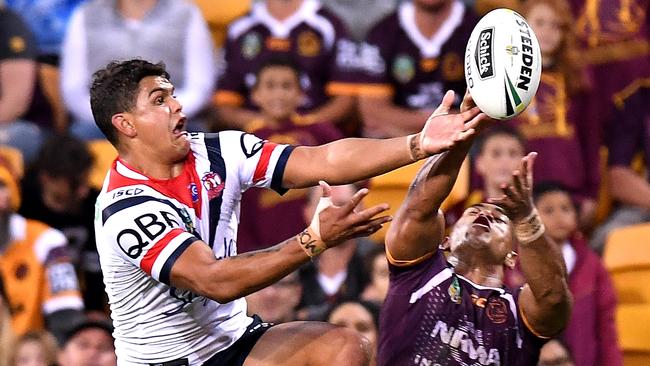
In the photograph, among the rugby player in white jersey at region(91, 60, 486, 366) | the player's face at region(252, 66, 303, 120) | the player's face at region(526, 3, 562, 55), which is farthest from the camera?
the player's face at region(526, 3, 562, 55)

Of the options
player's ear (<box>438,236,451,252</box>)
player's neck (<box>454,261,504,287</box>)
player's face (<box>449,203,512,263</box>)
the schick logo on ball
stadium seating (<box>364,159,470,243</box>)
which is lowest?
stadium seating (<box>364,159,470,243</box>)

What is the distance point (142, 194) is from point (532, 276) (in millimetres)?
1508

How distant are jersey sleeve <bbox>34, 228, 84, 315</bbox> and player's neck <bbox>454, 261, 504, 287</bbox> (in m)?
3.03

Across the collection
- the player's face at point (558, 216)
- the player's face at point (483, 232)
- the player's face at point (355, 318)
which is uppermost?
the player's face at point (483, 232)

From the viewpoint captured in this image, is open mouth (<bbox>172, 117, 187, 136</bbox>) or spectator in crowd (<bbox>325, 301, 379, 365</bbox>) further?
spectator in crowd (<bbox>325, 301, 379, 365</bbox>)

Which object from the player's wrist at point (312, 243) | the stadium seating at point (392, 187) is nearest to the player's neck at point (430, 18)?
the stadium seating at point (392, 187)

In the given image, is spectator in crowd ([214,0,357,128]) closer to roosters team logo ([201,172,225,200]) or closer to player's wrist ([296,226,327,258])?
roosters team logo ([201,172,225,200])

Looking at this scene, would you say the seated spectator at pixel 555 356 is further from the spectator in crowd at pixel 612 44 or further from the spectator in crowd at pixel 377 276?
the spectator in crowd at pixel 612 44

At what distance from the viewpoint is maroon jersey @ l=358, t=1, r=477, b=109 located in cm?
936

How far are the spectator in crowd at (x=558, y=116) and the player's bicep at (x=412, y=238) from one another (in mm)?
3454

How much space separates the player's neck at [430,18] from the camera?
9.45 meters

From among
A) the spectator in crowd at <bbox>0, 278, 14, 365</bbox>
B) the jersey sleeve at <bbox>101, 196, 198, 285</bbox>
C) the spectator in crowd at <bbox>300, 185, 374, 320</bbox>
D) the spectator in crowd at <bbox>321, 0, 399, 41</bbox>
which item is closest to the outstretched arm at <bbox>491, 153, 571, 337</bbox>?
the jersey sleeve at <bbox>101, 196, 198, 285</bbox>

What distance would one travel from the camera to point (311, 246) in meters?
5.09

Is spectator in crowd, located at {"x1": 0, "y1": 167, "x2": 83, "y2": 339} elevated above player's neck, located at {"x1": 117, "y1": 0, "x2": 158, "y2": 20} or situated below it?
below
